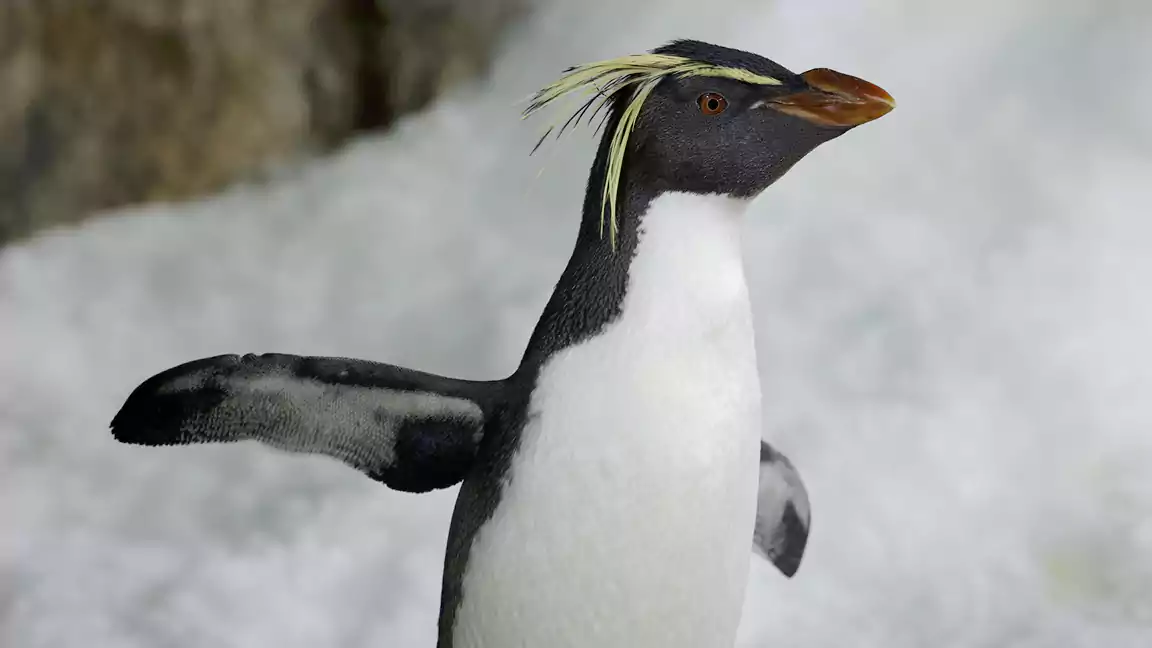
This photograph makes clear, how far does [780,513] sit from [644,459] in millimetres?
287

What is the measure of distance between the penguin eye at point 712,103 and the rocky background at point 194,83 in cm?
115

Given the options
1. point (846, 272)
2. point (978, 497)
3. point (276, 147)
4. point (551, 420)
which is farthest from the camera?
point (276, 147)

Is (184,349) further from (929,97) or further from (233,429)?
(929,97)

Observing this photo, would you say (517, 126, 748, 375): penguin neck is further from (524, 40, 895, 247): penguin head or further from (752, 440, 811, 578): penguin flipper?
(752, 440, 811, 578): penguin flipper

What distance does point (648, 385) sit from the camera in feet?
2.11

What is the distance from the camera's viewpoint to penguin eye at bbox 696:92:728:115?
0.64 m

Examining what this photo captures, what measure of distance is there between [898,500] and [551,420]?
73 centimetres

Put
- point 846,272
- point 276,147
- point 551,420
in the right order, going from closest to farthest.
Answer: point 551,420 → point 846,272 → point 276,147

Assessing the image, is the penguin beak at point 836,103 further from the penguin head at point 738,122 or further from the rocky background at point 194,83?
the rocky background at point 194,83

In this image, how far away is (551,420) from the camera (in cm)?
66

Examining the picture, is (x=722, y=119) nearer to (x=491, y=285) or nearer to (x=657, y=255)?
(x=657, y=255)

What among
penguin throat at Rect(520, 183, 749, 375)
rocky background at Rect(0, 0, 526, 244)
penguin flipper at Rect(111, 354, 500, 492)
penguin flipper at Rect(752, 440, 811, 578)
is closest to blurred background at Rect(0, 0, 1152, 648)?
rocky background at Rect(0, 0, 526, 244)

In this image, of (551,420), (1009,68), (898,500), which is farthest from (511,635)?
(1009,68)

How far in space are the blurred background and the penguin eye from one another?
656 millimetres
